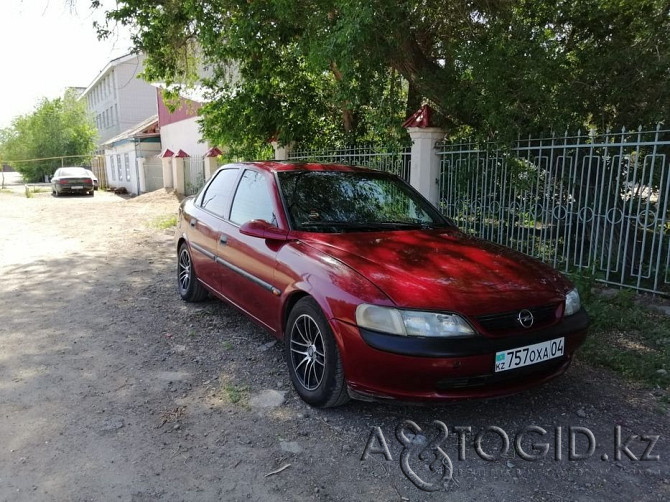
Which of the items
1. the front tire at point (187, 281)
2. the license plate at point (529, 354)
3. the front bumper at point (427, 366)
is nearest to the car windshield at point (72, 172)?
the front tire at point (187, 281)

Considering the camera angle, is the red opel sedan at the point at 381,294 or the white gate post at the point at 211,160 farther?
the white gate post at the point at 211,160

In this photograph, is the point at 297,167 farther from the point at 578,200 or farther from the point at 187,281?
the point at 578,200

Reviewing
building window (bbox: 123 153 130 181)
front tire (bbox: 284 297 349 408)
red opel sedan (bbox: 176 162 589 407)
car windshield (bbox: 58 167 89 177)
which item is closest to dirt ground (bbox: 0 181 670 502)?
front tire (bbox: 284 297 349 408)

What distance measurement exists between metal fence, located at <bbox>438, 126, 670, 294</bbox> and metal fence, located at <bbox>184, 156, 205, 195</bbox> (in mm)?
A: 15004

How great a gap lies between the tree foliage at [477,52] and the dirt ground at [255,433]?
11.9ft

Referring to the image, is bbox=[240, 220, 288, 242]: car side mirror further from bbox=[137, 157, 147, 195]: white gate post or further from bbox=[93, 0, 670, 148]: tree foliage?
bbox=[137, 157, 147, 195]: white gate post

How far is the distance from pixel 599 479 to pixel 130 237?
34.1 feet

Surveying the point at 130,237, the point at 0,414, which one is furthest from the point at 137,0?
the point at 0,414

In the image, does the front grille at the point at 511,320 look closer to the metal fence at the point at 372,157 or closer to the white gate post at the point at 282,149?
the metal fence at the point at 372,157

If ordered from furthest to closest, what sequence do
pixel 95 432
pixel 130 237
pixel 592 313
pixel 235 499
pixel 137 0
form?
1. pixel 130 237
2. pixel 137 0
3. pixel 592 313
4. pixel 95 432
5. pixel 235 499

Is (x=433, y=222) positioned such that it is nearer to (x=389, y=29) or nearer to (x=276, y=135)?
(x=389, y=29)

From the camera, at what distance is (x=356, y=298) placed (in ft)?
9.32

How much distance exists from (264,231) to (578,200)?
14.7 feet

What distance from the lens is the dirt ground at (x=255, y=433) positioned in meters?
2.56
